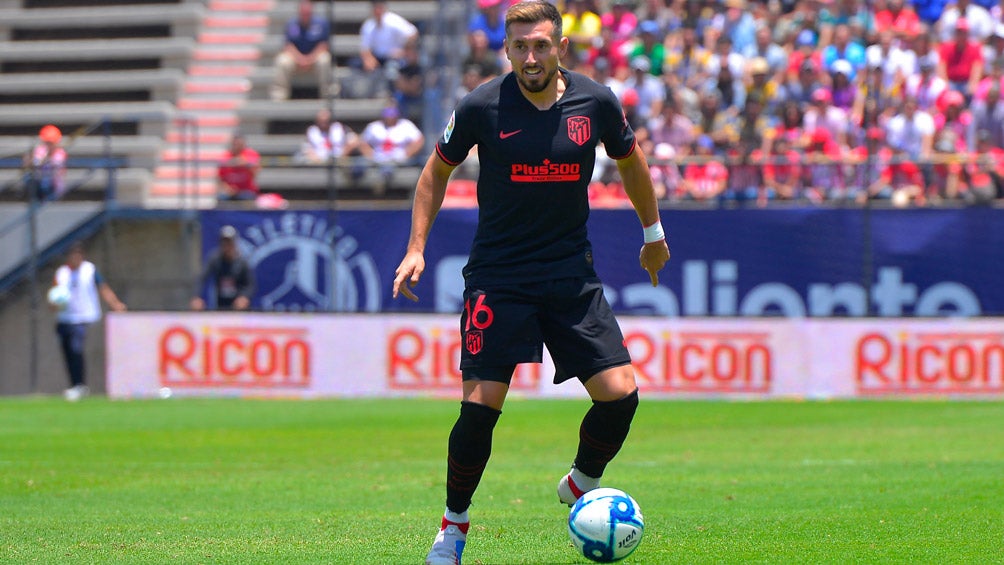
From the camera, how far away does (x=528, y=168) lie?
6.61 meters

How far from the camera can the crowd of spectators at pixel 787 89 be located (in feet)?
67.3

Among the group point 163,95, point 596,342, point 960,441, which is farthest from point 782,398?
point 163,95

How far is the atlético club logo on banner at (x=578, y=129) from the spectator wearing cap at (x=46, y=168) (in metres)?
17.3

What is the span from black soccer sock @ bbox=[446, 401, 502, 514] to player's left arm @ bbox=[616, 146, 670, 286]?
3.53ft

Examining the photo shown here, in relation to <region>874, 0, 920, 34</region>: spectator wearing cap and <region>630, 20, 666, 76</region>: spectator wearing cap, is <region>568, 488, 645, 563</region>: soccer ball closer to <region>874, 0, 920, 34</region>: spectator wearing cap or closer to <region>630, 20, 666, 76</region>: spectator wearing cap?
<region>630, 20, 666, 76</region>: spectator wearing cap

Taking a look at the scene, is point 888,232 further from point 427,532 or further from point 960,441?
point 427,532

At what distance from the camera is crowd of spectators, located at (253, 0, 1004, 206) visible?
20516 millimetres

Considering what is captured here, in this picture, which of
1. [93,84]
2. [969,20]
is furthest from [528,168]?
[93,84]

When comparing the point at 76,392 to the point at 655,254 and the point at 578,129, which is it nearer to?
the point at 655,254

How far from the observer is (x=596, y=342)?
21.9 ft

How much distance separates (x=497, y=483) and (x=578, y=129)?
4.28 metres

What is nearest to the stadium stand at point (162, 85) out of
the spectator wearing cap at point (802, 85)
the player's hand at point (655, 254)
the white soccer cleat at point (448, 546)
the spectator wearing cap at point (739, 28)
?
the spectator wearing cap at point (739, 28)

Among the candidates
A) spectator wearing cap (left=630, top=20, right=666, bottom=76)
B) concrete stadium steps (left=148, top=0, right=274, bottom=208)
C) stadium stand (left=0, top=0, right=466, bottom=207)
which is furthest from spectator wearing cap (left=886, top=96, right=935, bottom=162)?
concrete stadium steps (left=148, top=0, right=274, bottom=208)

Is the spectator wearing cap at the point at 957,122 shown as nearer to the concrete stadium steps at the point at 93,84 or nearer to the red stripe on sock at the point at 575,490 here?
the concrete stadium steps at the point at 93,84
